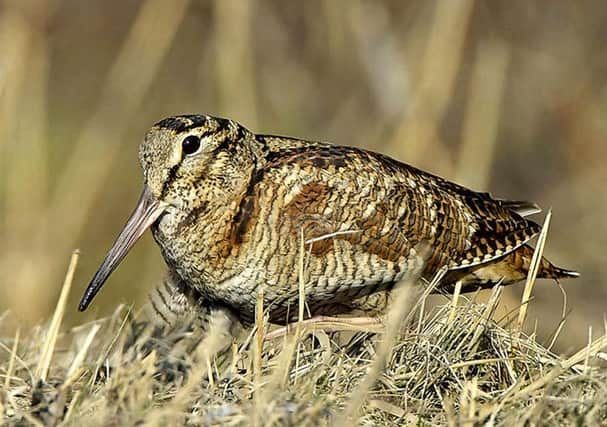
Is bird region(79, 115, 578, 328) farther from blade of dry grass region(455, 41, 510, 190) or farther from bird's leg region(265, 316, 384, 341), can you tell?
blade of dry grass region(455, 41, 510, 190)

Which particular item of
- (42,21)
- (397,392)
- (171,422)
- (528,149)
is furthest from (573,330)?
(42,21)

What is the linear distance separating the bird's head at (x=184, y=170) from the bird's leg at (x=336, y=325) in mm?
460

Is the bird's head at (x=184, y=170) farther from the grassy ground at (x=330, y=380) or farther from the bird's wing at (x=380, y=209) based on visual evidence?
the grassy ground at (x=330, y=380)

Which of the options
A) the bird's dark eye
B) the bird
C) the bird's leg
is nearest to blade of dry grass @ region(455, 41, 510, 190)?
the bird

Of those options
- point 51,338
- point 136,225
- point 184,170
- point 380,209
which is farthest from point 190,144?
point 51,338

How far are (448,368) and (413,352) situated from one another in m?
0.15

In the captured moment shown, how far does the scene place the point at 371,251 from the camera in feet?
12.5

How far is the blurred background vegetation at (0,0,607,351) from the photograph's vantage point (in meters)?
6.73

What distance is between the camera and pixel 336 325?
354 centimetres

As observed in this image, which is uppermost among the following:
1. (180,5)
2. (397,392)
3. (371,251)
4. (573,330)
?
(180,5)

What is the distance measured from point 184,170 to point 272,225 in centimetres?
32

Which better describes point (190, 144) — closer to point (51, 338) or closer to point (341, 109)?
point (51, 338)

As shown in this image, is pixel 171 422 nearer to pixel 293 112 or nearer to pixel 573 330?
pixel 573 330

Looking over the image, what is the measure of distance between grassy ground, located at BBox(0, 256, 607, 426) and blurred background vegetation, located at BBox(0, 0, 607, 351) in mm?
1835
